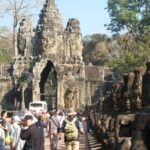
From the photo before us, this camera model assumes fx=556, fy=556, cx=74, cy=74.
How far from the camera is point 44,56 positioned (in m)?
60.0

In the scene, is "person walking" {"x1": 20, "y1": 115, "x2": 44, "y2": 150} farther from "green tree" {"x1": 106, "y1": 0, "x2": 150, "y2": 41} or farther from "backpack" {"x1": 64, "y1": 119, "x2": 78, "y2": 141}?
"green tree" {"x1": 106, "y1": 0, "x2": 150, "y2": 41}

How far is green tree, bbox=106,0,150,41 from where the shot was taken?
62.3m

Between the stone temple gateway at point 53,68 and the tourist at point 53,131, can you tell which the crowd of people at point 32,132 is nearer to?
the tourist at point 53,131

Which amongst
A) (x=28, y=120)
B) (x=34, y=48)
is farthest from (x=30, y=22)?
(x=28, y=120)

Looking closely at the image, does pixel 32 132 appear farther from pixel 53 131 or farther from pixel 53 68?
pixel 53 68

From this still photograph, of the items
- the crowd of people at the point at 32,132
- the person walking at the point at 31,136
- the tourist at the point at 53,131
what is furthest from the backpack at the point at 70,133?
the tourist at the point at 53,131

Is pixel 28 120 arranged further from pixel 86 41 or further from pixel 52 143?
pixel 86 41

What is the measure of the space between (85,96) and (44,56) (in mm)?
6208

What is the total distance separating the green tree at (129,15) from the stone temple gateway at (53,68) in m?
4.56

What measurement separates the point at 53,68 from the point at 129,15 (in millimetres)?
10461

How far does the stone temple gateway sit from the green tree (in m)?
4.56

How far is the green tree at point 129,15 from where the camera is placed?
62344 mm

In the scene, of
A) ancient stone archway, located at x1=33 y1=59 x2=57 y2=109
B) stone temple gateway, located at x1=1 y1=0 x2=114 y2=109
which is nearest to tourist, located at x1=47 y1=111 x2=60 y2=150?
stone temple gateway, located at x1=1 y1=0 x2=114 y2=109

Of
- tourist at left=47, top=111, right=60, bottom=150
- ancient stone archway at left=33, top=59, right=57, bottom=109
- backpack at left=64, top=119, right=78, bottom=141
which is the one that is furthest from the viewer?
ancient stone archway at left=33, top=59, right=57, bottom=109
